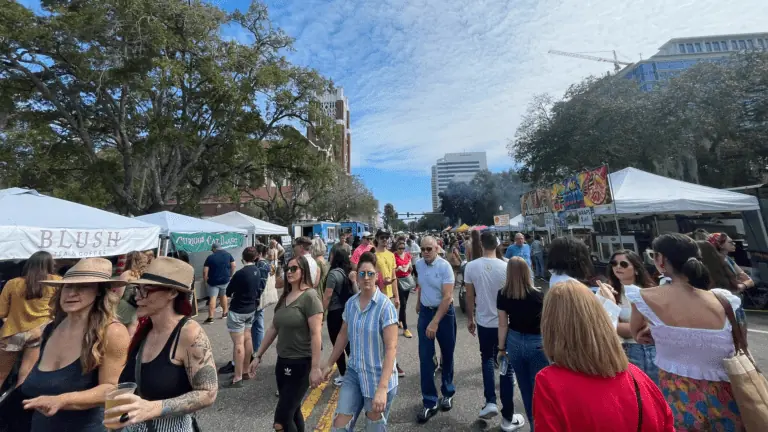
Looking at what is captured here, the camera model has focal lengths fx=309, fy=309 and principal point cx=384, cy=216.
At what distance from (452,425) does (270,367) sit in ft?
9.54

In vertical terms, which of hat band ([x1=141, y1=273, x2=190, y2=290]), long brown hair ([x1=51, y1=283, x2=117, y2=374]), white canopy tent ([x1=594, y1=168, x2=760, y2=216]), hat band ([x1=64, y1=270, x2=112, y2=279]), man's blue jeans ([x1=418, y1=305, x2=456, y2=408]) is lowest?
man's blue jeans ([x1=418, y1=305, x2=456, y2=408])

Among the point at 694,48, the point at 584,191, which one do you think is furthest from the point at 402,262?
the point at 694,48

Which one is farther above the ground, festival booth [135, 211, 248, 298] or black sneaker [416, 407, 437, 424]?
festival booth [135, 211, 248, 298]

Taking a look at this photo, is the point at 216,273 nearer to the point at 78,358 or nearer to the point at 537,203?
the point at 78,358

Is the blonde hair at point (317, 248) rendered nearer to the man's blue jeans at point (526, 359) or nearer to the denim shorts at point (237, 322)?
the denim shorts at point (237, 322)

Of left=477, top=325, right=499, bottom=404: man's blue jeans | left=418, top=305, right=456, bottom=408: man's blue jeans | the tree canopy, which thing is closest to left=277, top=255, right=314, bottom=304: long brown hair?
left=418, top=305, right=456, bottom=408: man's blue jeans

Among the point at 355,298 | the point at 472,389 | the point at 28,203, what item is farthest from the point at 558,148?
the point at 28,203

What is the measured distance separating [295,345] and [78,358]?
1349 mm

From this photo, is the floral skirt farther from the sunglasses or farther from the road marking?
the road marking

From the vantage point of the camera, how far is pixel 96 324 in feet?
6.04

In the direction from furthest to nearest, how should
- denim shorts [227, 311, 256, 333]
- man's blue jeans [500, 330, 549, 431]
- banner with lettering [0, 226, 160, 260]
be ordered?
banner with lettering [0, 226, 160, 260] → denim shorts [227, 311, 256, 333] → man's blue jeans [500, 330, 549, 431]

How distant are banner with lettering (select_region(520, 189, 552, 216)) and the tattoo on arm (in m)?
11.7

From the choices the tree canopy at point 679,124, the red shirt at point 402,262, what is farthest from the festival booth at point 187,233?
the tree canopy at point 679,124

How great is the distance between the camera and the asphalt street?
10.4 feet
